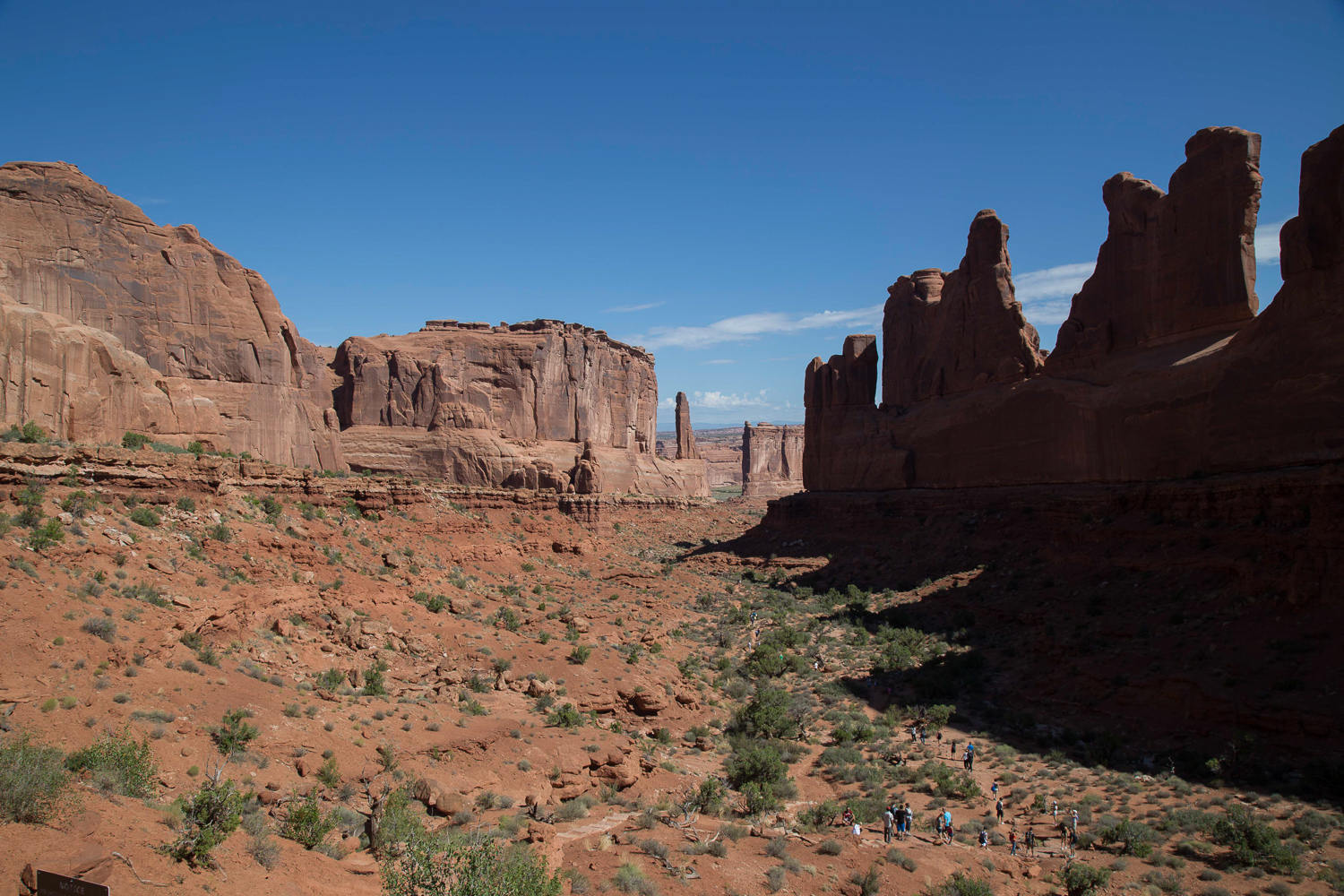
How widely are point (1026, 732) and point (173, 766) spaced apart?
17387 millimetres

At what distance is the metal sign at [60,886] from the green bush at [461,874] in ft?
9.98

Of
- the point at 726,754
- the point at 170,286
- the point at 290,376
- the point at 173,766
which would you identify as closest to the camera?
the point at 173,766

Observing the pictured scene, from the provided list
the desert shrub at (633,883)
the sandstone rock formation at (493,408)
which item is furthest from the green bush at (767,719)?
the sandstone rock formation at (493,408)

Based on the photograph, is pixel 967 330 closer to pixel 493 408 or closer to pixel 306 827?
pixel 306 827

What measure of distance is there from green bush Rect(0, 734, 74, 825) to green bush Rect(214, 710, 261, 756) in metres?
2.86

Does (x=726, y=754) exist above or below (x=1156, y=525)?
below

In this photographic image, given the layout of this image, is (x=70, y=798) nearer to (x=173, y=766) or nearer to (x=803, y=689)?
(x=173, y=766)

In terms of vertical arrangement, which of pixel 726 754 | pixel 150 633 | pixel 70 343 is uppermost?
pixel 70 343

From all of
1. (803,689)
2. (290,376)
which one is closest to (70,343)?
(290,376)

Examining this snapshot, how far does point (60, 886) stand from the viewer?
5.23 meters

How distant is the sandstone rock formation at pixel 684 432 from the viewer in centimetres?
8875

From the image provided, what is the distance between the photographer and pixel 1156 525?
21984 mm

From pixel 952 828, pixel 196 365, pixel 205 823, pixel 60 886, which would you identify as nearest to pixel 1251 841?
pixel 952 828

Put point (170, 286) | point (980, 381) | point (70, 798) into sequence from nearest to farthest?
point (70, 798)
point (170, 286)
point (980, 381)
